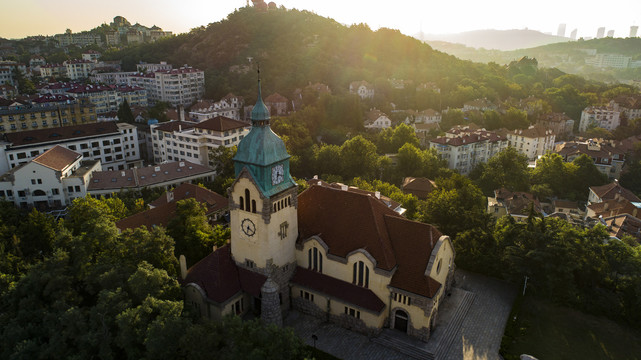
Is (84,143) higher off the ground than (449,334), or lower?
higher

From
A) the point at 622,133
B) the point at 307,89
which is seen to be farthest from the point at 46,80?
the point at 622,133

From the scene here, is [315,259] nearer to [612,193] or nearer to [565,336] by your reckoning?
[565,336]

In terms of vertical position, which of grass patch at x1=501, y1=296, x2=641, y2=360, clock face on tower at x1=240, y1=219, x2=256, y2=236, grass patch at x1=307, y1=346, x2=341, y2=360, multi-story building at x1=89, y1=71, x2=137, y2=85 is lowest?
grass patch at x1=501, y1=296, x2=641, y2=360

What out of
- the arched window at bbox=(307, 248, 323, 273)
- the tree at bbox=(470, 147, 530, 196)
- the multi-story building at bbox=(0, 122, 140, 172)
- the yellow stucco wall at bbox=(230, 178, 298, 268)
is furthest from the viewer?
the tree at bbox=(470, 147, 530, 196)

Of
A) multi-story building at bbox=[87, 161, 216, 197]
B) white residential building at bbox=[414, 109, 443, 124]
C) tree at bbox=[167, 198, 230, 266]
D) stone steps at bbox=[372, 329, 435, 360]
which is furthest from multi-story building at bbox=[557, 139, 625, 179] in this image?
tree at bbox=[167, 198, 230, 266]

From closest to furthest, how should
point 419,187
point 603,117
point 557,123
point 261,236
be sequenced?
point 261,236 < point 419,187 < point 557,123 < point 603,117

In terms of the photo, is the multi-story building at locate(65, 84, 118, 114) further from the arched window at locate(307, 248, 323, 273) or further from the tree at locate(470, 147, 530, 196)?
the tree at locate(470, 147, 530, 196)

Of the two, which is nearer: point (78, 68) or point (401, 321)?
point (401, 321)

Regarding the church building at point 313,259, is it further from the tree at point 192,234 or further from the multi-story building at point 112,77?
the multi-story building at point 112,77

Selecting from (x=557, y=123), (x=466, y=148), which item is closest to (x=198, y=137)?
(x=466, y=148)
